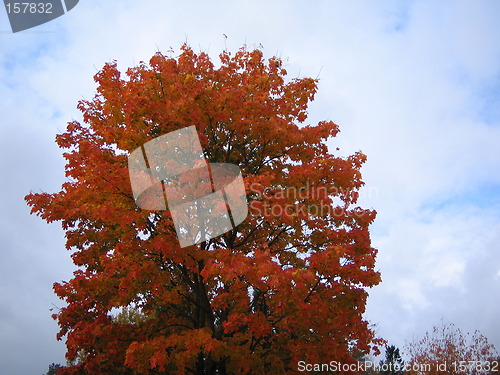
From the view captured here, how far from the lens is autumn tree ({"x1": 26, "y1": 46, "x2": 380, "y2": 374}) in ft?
31.7

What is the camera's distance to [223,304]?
9883 millimetres

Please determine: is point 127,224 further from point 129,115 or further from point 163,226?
point 129,115

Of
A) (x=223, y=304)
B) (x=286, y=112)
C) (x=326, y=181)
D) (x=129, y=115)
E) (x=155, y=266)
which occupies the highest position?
(x=286, y=112)

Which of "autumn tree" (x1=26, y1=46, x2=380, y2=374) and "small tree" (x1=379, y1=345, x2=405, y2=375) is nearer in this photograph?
"autumn tree" (x1=26, y1=46, x2=380, y2=374)

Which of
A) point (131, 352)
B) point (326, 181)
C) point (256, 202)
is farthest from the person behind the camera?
point (326, 181)

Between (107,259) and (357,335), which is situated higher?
(107,259)

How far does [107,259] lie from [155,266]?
3.71 ft

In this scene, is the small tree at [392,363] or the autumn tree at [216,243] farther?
the small tree at [392,363]

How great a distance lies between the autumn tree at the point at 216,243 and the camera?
31.7 feet

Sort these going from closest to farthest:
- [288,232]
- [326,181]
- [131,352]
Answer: [131,352] < [326,181] < [288,232]

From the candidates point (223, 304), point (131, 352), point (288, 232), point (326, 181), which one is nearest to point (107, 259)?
point (131, 352)

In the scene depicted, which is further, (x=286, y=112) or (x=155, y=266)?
(x=286, y=112)

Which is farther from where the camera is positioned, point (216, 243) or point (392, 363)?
point (392, 363)

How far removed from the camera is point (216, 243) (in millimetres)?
12016
